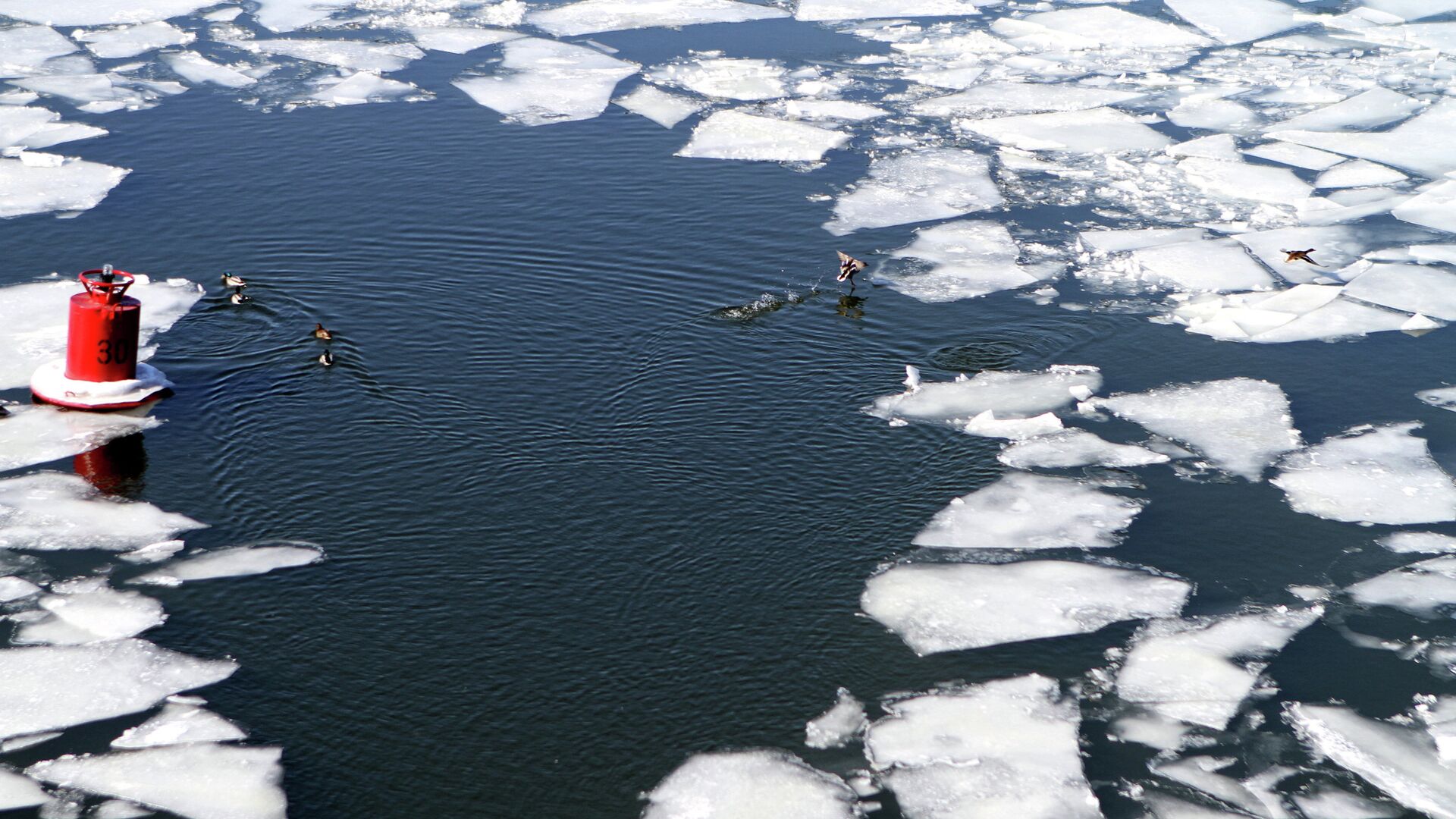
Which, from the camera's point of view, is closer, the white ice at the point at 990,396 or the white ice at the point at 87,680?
the white ice at the point at 87,680

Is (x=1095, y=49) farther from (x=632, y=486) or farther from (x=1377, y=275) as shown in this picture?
(x=632, y=486)

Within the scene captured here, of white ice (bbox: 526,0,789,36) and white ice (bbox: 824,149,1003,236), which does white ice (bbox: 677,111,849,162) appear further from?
white ice (bbox: 526,0,789,36)

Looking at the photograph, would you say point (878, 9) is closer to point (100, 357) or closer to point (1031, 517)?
point (1031, 517)

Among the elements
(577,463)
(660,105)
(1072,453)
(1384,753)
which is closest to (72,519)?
(577,463)

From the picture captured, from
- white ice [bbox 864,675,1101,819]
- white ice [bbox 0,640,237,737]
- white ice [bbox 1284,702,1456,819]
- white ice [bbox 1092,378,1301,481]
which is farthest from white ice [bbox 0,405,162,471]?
white ice [bbox 1284,702,1456,819]

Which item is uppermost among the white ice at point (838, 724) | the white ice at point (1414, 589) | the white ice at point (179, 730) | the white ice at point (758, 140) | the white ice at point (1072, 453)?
the white ice at point (758, 140)

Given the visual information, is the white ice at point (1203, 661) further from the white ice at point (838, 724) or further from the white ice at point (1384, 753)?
the white ice at point (838, 724)

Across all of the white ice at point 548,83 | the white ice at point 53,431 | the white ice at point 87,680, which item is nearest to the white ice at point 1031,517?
the white ice at point 87,680

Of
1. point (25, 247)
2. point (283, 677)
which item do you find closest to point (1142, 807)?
point (283, 677)
